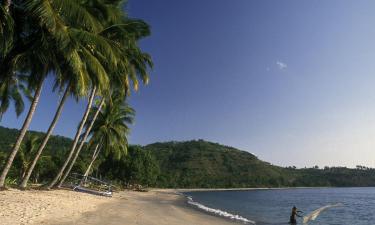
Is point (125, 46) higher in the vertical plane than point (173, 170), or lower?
lower

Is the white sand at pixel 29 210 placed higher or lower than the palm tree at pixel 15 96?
lower

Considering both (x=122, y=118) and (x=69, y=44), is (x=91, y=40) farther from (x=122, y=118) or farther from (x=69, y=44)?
(x=122, y=118)

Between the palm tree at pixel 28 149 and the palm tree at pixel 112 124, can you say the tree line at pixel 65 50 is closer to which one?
the palm tree at pixel 112 124

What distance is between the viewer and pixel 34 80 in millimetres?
18531

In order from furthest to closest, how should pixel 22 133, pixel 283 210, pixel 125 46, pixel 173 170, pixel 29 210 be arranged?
pixel 173 170, pixel 283 210, pixel 125 46, pixel 22 133, pixel 29 210

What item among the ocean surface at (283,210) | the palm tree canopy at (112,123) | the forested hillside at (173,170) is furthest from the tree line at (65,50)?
the forested hillside at (173,170)

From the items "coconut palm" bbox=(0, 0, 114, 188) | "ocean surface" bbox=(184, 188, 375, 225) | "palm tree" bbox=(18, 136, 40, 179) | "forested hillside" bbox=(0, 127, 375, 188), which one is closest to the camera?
"coconut palm" bbox=(0, 0, 114, 188)

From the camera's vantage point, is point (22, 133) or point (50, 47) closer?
point (50, 47)

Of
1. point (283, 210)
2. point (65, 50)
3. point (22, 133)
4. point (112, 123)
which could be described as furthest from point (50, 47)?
point (283, 210)

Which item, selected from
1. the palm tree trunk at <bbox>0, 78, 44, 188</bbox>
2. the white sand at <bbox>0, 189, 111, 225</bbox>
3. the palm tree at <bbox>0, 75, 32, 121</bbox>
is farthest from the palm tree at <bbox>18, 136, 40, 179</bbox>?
the white sand at <bbox>0, 189, 111, 225</bbox>

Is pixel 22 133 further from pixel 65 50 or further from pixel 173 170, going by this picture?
pixel 173 170

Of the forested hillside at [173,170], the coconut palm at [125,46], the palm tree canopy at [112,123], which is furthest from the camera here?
the forested hillside at [173,170]

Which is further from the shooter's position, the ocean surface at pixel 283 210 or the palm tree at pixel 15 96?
the ocean surface at pixel 283 210

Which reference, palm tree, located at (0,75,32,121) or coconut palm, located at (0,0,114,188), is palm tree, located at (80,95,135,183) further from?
coconut palm, located at (0,0,114,188)
